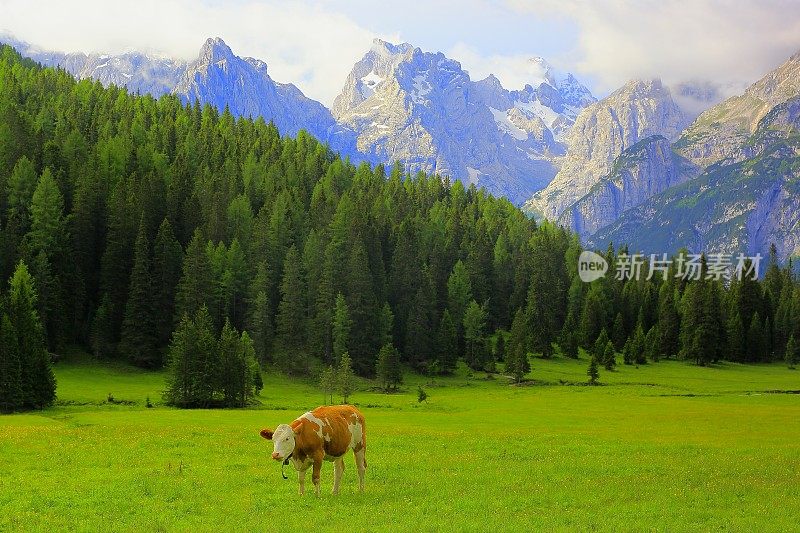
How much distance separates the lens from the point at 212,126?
629 feet

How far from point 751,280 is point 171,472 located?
16233cm

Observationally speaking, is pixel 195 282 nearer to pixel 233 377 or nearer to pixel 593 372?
pixel 233 377

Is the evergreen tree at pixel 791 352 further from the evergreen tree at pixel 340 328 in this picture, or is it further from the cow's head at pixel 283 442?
the cow's head at pixel 283 442

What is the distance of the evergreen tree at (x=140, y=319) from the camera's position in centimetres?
10131

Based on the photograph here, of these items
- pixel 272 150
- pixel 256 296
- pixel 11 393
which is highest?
pixel 272 150

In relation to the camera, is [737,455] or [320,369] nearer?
[737,455]

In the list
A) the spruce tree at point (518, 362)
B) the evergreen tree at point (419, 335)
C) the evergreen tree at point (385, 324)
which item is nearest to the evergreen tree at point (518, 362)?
the spruce tree at point (518, 362)

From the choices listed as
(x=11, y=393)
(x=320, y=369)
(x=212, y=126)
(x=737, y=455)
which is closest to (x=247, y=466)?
(x=737, y=455)

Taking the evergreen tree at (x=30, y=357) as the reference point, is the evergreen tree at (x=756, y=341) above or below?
above

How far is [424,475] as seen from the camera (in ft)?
94.2

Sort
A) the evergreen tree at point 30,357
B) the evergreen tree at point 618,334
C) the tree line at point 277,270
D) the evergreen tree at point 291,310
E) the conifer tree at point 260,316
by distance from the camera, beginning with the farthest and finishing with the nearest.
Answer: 1. the evergreen tree at point 618,334
2. the evergreen tree at point 291,310
3. the conifer tree at point 260,316
4. the tree line at point 277,270
5. the evergreen tree at point 30,357

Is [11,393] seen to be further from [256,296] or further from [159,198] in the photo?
[159,198]

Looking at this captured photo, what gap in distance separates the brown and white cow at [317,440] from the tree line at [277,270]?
180 ft

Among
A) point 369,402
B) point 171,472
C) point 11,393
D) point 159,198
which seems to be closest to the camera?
point 171,472
